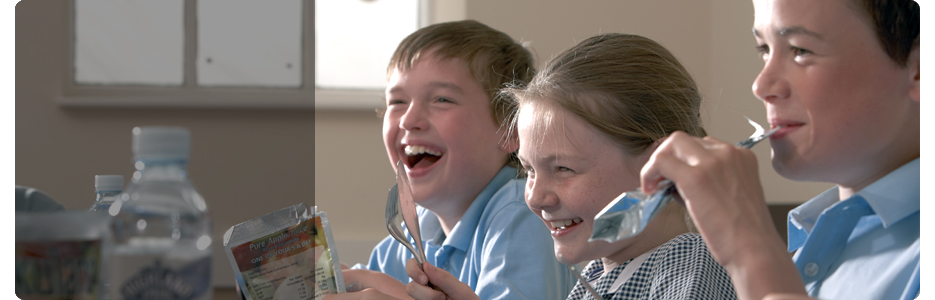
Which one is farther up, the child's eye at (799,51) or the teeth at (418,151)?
the child's eye at (799,51)

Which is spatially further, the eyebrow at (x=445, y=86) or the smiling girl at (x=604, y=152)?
the eyebrow at (x=445, y=86)

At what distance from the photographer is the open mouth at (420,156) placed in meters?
1.23

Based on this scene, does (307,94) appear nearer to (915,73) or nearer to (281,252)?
(281,252)

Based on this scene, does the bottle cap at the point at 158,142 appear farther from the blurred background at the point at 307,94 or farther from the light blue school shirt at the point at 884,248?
the blurred background at the point at 307,94

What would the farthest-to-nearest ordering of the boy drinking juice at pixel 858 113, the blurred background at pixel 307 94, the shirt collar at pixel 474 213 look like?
the blurred background at pixel 307 94, the shirt collar at pixel 474 213, the boy drinking juice at pixel 858 113

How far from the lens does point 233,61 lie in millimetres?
2379

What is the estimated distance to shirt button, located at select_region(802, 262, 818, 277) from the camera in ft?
2.29

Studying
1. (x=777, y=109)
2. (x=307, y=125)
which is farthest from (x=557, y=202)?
(x=307, y=125)

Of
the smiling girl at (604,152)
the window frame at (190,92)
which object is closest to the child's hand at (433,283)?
the smiling girl at (604,152)

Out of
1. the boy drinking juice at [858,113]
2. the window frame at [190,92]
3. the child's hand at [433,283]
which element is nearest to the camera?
the boy drinking juice at [858,113]

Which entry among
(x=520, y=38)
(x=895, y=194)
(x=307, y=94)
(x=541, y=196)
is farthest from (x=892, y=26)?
(x=307, y=94)

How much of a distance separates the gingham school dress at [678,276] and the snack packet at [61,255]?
0.52m

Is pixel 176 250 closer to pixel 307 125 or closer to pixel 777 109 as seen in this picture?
pixel 777 109

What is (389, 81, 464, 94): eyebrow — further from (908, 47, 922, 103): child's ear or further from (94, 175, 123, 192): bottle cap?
(908, 47, 922, 103): child's ear
